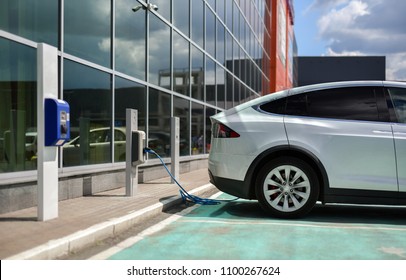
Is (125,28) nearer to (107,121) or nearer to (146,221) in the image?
(107,121)

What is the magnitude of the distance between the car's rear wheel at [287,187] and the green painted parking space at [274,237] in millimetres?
177

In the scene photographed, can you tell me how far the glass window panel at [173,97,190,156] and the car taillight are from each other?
6.73m

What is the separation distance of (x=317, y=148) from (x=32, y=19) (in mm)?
4533

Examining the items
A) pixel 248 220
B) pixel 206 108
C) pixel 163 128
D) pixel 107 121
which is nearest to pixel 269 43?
pixel 206 108

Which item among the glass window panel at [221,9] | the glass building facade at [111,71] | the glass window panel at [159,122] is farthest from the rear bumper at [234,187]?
the glass window panel at [221,9]

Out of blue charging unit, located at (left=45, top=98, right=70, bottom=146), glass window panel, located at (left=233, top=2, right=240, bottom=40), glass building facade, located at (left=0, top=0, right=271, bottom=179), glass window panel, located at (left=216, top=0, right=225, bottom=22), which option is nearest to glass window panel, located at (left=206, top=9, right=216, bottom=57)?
glass building facade, located at (left=0, top=0, right=271, bottom=179)

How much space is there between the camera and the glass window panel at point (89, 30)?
7.94 metres

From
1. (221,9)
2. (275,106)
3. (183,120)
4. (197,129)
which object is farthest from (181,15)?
(275,106)

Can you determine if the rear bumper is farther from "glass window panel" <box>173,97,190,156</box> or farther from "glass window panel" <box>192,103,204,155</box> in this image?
"glass window panel" <box>192,103,204,155</box>

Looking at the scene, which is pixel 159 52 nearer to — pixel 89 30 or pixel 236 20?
pixel 89 30

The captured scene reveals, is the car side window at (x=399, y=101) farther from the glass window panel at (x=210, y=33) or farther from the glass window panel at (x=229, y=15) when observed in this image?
the glass window panel at (x=229, y=15)

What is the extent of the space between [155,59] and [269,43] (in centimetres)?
2369

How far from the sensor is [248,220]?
6.37 meters

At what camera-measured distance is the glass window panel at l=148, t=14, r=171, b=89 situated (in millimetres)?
11531
